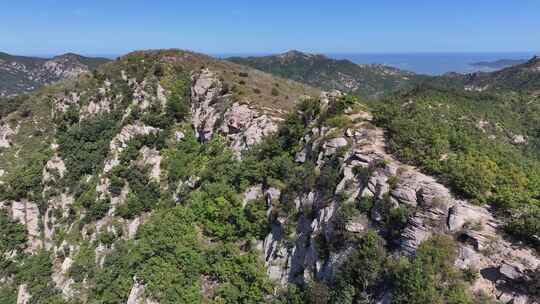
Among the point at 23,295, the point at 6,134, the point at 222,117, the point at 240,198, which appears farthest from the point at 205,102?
the point at 6,134

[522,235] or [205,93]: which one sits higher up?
[205,93]

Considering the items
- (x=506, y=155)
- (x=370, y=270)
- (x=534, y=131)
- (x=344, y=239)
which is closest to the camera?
(x=370, y=270)

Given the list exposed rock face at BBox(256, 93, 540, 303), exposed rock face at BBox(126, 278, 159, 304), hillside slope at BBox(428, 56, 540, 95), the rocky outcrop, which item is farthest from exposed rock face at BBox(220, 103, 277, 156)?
hillside slope at BBox(428, 56, 540, 95)

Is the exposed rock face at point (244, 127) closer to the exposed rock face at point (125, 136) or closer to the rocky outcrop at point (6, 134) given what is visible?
the exposed rock face at point (125, 136)

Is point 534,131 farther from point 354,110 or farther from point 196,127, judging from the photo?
point 196,127

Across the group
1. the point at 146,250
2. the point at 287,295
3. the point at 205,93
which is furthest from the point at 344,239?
the point at 205,93

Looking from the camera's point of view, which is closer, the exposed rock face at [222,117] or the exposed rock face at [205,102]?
the exposed rock face at [222,117]

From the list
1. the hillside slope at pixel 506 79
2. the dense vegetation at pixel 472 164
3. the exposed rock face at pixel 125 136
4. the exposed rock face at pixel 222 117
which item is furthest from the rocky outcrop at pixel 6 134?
the hillside slope at pixel 506 79

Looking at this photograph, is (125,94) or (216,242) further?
(125,94)
